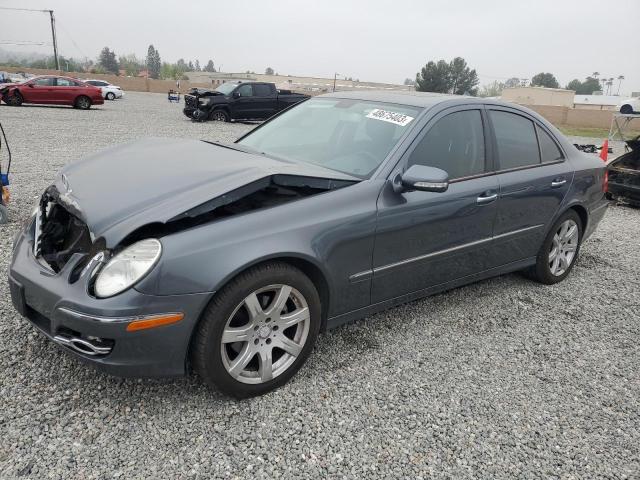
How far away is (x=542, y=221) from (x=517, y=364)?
1448 millimetres

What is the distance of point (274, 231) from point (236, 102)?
17.2 meters

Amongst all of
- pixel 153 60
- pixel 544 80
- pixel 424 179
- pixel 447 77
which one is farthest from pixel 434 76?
pixel 153 60

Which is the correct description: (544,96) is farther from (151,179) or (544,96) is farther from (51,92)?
(151,179)

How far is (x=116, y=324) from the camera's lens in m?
2.15

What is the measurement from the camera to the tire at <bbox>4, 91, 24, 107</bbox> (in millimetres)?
20453

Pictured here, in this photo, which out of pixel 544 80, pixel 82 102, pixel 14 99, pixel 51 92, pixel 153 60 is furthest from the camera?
pixel 153 60

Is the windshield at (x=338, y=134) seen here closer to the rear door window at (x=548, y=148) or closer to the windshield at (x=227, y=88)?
the rear door window at (x=548, y=148)

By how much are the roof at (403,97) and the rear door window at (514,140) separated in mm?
264

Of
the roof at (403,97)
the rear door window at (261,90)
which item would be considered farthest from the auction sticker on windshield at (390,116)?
the rear door window at (261,90)

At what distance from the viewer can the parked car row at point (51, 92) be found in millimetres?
20516

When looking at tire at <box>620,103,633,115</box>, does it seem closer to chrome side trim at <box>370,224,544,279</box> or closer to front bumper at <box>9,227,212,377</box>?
chrome side trim at <box>370,224,544,279</box>

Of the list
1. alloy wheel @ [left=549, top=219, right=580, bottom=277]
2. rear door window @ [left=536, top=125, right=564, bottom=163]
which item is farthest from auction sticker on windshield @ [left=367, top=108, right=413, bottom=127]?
alloy wheel @ [left=549, top=219, right=580, bottom=277]

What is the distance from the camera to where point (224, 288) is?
2.36m

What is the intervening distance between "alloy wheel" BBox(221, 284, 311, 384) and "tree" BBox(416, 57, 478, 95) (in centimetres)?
7708
